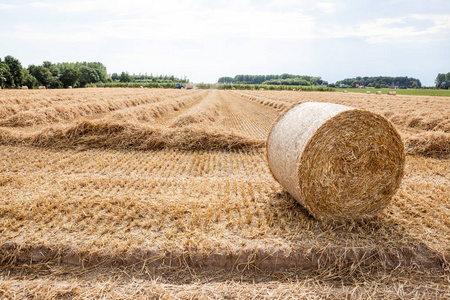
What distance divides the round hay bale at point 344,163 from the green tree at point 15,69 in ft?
253

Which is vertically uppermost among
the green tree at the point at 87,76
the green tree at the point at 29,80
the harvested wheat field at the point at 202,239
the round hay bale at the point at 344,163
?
the green tree at the point at 87,76

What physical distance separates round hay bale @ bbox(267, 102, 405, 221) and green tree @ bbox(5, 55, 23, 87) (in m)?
77.2

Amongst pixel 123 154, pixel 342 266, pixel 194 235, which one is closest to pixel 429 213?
pixel 342 266

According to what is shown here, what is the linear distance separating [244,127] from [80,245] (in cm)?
1077

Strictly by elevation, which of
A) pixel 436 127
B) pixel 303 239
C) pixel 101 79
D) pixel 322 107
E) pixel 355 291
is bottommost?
pixel 355 291

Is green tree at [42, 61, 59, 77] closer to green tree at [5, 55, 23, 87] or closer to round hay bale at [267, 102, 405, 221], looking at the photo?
green tree at [5, 55, 23, 87]

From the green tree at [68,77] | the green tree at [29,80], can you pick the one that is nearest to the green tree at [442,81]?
the green tree at [68,77]

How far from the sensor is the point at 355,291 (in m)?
3.58

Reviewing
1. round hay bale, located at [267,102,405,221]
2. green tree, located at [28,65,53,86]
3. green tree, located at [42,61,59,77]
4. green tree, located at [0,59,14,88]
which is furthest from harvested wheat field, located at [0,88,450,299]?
green tree, located at [42,61,59,77]

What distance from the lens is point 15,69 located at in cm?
6625

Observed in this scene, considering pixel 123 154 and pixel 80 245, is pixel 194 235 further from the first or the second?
pixel 123 154

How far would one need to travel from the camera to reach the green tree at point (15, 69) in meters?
65.0

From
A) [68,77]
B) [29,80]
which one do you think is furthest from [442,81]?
[29,80]

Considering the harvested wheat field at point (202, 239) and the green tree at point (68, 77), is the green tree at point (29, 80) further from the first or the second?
the harvested wheat field at point (202, 239)
